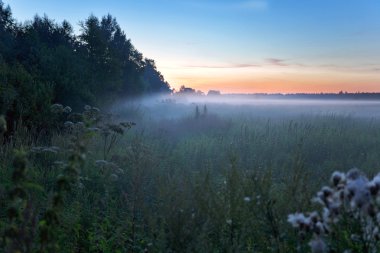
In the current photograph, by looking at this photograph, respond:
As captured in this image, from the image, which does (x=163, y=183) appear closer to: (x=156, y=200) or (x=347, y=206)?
(x=156, y=200)

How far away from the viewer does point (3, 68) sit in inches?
451

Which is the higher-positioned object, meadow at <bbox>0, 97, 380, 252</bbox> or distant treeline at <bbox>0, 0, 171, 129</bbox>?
distant treeline at <bbox>0, 0, 171, 129</bbox>

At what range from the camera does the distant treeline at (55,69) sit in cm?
1120

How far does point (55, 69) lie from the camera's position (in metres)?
15.5

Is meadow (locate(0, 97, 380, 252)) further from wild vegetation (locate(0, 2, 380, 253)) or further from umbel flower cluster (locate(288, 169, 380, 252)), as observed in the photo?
umbel flower cluster (locate(288, 169, 380, 252))

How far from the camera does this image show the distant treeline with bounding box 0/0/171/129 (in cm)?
1120

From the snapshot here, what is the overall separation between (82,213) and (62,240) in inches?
35.7

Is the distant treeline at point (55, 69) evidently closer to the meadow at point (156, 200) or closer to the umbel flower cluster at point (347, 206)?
the meadow at point (156, 200)

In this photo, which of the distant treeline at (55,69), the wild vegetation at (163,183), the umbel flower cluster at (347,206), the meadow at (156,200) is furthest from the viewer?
the distant treeline at (55,69)

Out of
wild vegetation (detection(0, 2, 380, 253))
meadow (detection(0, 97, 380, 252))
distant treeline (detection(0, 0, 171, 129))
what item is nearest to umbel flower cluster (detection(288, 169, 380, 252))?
wild vegetation (detection(0, 2, 380, 253))

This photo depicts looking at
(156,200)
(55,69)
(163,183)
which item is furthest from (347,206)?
(55,69)

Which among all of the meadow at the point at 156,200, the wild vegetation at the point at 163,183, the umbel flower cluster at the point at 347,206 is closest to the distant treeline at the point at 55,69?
the wild vegetation at the point at 163,183

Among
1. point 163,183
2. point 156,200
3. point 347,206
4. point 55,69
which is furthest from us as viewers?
point 55,69

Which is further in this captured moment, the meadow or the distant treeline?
the distant treeline
